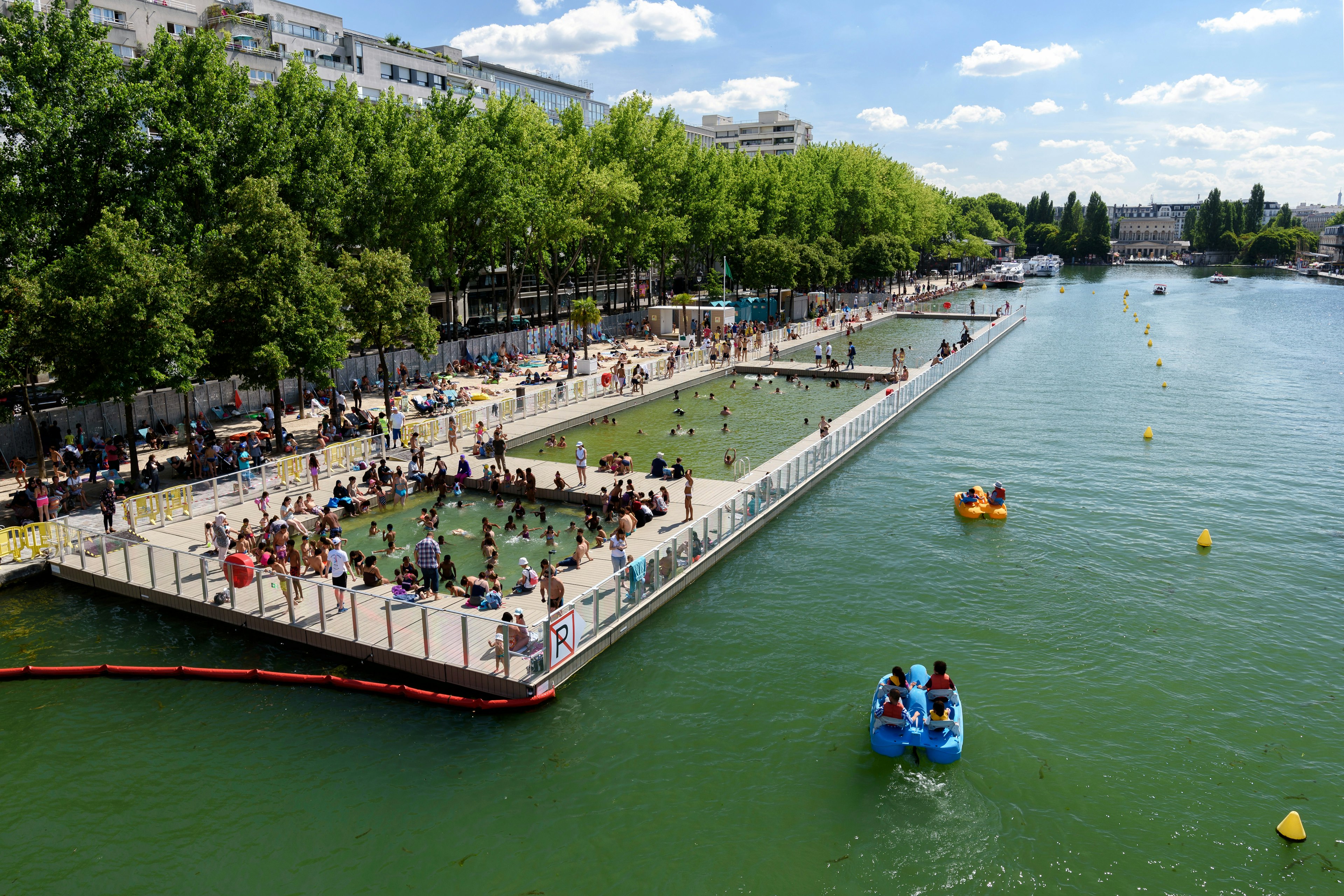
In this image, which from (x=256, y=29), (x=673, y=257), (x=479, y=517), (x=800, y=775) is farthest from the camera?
(x=673, y=257)

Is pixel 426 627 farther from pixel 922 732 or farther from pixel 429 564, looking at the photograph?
pixel 922 732

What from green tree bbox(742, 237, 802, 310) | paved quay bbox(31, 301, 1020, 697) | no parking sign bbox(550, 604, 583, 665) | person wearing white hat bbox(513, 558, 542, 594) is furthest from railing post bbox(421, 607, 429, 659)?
green tree bbox(742, 237, 802, 310)

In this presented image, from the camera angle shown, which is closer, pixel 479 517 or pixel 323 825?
pixel 323 825

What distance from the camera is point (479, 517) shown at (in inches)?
1050

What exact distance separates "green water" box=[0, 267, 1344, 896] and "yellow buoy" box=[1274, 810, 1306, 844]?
0.64ft

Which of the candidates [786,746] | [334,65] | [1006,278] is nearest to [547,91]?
[334,65]

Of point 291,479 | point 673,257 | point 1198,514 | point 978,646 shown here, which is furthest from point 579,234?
point 978,646

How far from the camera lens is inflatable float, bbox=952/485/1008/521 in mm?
26953

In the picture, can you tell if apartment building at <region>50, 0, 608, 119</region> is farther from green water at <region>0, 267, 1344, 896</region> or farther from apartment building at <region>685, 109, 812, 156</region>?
apartment building at <region>685, 109, 812, 156</region>

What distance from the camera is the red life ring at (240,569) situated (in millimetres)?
19141

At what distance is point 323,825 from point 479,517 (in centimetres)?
1380

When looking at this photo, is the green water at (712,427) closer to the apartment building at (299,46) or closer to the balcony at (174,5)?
the apartment building at (299,46)

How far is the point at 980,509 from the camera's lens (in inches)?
1066

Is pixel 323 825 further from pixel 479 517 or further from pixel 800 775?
pixel 479 517
